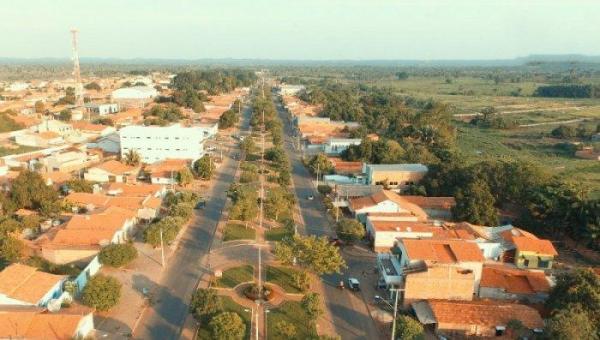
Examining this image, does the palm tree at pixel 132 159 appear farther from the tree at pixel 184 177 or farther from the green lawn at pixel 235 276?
the green lawn at pixel 235 276

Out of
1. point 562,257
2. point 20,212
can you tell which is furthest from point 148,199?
point 562,257

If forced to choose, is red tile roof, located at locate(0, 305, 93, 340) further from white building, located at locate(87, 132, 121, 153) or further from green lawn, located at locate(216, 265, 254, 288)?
white building, located at locate(87, 132, 121, 153)

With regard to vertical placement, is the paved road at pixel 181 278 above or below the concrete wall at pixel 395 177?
below

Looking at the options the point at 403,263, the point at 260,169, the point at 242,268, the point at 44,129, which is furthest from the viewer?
the point at 44,129

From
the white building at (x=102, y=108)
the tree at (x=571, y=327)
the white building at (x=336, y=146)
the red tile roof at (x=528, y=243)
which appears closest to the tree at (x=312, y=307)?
the tree at (x=571, y=327)

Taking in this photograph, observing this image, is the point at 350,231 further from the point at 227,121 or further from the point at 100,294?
the point at 227,121

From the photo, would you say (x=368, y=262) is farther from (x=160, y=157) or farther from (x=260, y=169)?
(x=160, y=157)
